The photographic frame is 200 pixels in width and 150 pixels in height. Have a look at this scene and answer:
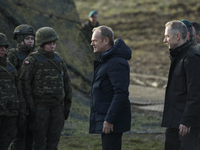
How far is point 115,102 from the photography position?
327 cm

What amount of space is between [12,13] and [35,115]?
15.2ft

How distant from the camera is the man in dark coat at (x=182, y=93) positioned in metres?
3.26

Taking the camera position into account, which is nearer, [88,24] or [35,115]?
[35,115]

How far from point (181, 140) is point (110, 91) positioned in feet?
2.98

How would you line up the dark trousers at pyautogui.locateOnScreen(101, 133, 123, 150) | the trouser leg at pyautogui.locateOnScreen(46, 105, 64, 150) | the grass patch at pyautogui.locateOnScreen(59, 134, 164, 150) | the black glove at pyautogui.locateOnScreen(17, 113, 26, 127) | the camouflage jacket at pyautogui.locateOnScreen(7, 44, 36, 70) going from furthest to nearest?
the grass patch at pyautogui.locateOnScreen(59, 134, 164, 150)
the camouflage jacket at pyautogui.locateOnScreen(7, 44, 36, 70)
the trouser leg at pyautogui.locateOnScreen(46, 105, 64, 150)
the black glove at pyautogui.locateOnScreen(17, 113, 26, 127)
the dark trousers at pyautogui.locateOnScreen(101, 133, 123, 150)

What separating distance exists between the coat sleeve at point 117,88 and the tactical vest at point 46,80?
1.15m

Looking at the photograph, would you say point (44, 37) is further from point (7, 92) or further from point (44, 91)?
point (7, 92)

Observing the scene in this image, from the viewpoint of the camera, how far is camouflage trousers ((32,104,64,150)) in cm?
416

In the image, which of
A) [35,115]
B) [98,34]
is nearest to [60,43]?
[35,115]

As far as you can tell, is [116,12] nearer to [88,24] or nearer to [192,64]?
[88,24]

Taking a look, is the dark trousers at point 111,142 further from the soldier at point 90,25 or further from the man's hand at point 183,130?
the soldier at point 90,25

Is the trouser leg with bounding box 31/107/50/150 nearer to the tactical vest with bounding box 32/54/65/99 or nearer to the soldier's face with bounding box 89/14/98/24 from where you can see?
the tactical vest with bounding box 32/54/65/99

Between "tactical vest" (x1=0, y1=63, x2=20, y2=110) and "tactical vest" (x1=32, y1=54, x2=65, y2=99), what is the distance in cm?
32

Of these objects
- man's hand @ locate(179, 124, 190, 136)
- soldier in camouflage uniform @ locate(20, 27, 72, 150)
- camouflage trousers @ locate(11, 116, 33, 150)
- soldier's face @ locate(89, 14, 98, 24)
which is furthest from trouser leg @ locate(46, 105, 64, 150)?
soldier's face @ locate(89, 14, 98, 24)
